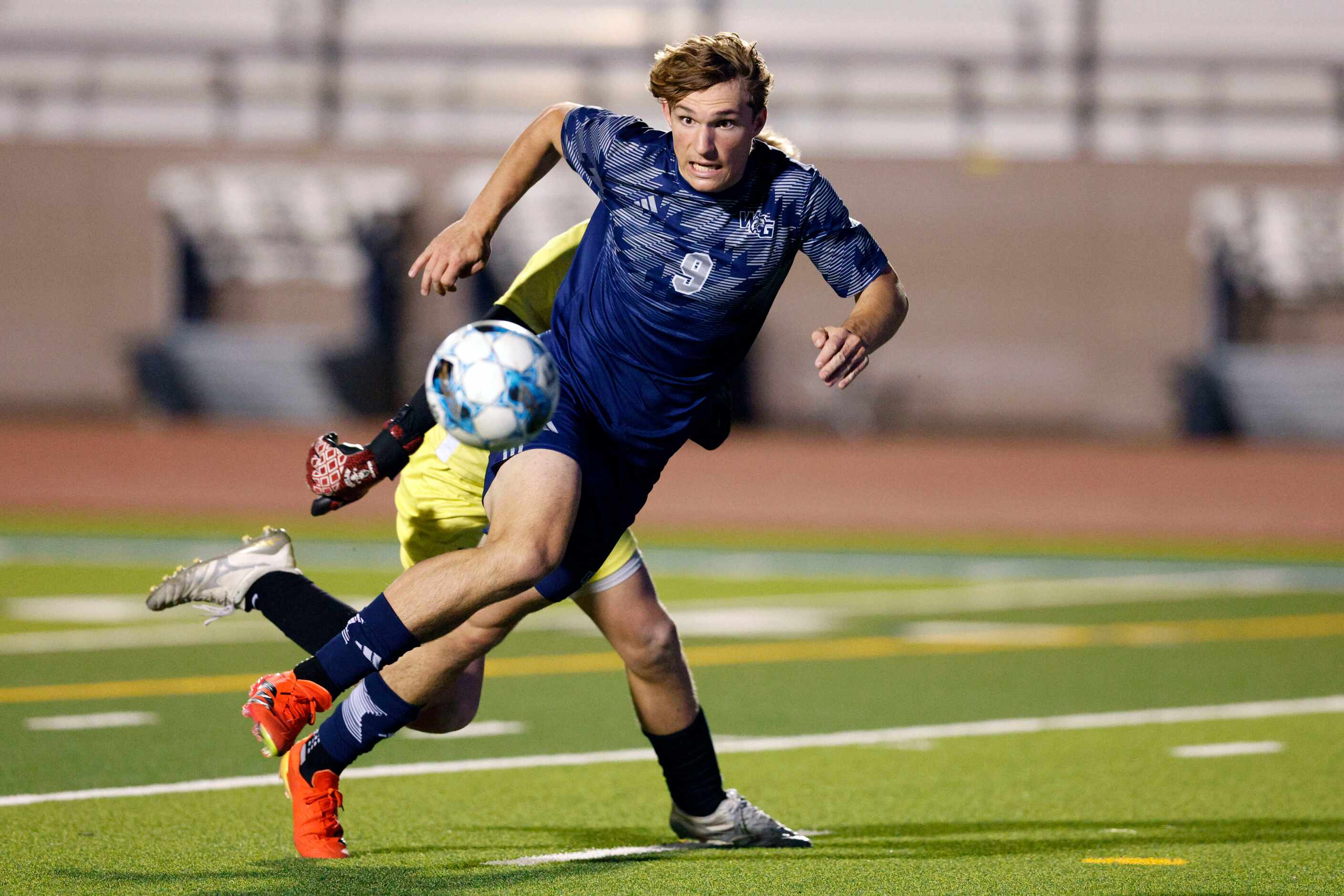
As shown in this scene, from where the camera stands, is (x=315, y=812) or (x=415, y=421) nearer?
(x=315, y=812)

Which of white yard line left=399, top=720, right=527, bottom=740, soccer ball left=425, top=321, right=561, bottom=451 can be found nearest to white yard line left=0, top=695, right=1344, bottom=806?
white yard line left=399, top=720, right=527, bottom=740

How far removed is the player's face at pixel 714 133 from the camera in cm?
547

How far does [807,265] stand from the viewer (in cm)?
2467

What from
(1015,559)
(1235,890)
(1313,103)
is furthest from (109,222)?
(1235,890)

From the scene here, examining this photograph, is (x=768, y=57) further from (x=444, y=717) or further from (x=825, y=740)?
(x=444, y=717)

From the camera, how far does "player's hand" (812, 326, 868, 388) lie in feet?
17.1

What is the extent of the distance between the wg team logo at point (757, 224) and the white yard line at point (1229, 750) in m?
3.46

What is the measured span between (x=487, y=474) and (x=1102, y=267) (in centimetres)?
2030

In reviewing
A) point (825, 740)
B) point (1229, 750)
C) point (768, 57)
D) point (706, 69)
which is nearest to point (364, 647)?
point (706, 69)

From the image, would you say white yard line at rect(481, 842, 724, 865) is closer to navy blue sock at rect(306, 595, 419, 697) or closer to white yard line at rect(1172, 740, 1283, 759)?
navy blue sock at rect(306, 595, 419, 697)

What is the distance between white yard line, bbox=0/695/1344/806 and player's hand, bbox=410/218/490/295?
2.30 meters

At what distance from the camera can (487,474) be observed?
5.62 meters

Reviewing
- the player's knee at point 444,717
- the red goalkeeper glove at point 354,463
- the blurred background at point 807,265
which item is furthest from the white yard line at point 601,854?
the blurred background at point 807,265

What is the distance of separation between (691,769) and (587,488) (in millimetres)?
1088
